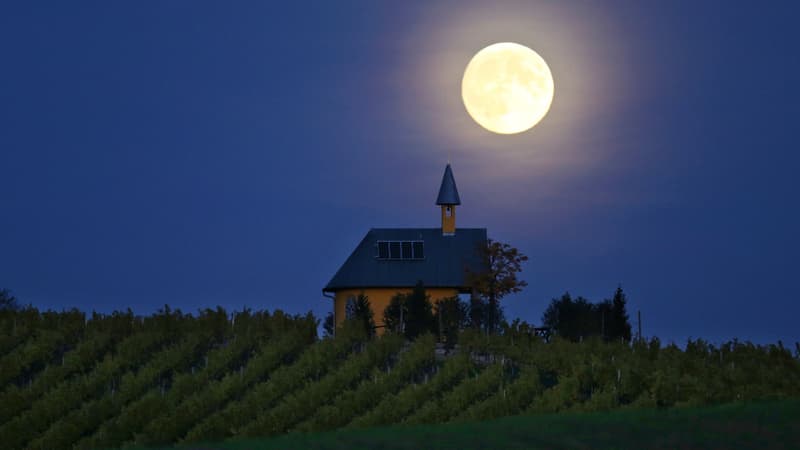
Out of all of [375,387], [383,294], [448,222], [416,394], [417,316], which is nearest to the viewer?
[416,394]

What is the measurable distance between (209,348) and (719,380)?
13.0 metres

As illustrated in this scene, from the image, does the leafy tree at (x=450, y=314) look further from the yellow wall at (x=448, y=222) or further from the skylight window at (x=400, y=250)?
the yellow wall at (x=448, y=222)

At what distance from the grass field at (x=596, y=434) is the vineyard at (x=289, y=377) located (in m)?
4.16

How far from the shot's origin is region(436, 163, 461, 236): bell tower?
44406mm

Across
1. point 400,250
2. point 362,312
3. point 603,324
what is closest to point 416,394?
point 362,312

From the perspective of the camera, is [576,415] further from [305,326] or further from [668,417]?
[305,326]

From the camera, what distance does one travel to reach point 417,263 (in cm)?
4319

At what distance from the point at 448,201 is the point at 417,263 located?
3.66 metres

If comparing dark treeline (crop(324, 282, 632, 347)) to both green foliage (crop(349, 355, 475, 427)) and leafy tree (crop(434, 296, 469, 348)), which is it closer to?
leafy tree (crop(434, 296, 469, 348))

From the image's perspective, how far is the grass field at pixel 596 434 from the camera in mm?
12656

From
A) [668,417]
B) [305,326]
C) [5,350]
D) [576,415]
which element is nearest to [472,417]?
[576,415]

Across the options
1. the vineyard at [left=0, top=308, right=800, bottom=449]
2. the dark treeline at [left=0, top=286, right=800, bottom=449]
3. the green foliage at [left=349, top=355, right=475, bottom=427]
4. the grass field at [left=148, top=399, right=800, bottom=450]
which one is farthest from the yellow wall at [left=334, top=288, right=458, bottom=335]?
the grass field at [left=148, top=399, right=800, bottom=450]

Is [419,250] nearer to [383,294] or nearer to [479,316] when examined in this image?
[383,294]

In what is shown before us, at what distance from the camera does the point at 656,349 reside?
24.5 meters
